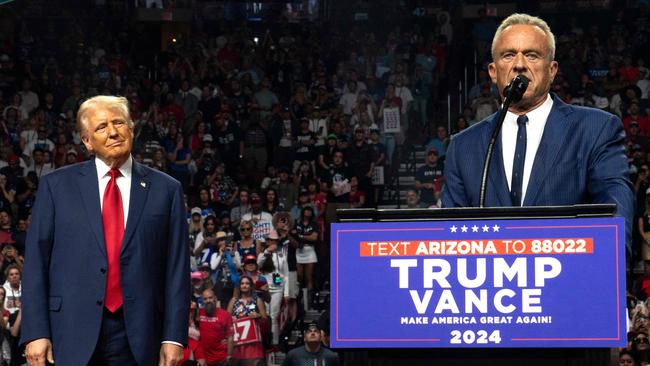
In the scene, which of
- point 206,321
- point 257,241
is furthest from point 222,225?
point 206,321

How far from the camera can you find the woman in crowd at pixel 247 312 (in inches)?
567

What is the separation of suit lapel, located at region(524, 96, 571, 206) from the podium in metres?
0.62

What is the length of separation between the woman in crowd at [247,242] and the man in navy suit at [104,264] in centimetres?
1128

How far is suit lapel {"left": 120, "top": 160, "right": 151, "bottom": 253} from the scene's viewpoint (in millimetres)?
4595

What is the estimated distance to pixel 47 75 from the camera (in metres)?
22.4

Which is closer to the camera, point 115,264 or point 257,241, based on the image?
point 115,264

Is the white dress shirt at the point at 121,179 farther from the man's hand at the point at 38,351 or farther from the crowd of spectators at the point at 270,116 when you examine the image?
the crowd of spectators at the point at 270,116

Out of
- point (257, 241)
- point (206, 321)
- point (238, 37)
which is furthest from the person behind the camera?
point (238, 37)

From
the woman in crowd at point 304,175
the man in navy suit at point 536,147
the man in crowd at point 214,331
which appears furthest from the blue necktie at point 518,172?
the woman in crowd at point 304,175

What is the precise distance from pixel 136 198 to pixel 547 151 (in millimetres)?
1543

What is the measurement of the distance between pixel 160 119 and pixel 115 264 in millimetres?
16058

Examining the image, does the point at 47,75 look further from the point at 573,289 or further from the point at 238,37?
the point at 573,289

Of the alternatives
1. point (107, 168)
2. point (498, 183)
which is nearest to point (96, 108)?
point (107, 168)

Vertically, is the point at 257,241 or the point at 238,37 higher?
the point at 238,37
